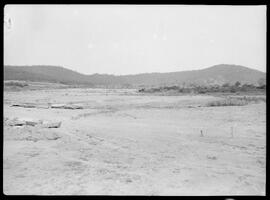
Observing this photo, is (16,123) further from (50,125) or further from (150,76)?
(150,76)

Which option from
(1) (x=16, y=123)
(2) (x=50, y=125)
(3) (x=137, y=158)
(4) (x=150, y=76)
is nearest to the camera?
(3) (x=137, y=158)

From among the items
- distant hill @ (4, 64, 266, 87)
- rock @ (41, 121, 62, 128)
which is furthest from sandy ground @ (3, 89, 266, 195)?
distant hill @ (4, 64, 266, 87)

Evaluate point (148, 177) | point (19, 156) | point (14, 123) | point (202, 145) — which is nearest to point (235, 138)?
point (202, 145)

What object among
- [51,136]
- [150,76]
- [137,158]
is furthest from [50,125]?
[150,76]

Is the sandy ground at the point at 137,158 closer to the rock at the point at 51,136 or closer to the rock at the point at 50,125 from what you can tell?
the rock at the point at 51,136

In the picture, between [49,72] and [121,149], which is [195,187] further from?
[49,72]

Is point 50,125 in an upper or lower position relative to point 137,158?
upper

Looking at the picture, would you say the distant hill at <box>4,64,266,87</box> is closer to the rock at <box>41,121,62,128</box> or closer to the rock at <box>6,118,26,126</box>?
the rock at <box>41,121,62,128</box>
